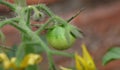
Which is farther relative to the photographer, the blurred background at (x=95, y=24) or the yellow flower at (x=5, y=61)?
the blurred background at (x=95, y=24)

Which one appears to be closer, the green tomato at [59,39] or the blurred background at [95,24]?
the green tomato at [59,39]

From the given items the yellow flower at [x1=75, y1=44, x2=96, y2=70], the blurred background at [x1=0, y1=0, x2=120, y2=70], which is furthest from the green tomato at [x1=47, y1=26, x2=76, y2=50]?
the blurred background at [x1=0, y1=0, x2=120, y2=70]

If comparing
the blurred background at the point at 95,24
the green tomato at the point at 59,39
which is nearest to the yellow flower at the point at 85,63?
the green tomato at the point at 59,39

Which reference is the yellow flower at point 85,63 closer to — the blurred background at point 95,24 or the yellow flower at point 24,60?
the yellow flower at point 24,60

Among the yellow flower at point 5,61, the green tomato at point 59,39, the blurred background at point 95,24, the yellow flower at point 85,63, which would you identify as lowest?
A: the yellow flower at point 5,61

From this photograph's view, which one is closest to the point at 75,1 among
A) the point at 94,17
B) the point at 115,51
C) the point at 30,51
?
the point at 94,17

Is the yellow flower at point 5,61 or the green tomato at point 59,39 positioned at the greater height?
the green tomato at point 59,39

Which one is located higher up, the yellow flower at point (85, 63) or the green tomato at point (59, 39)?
the green tomato at point (59, 39)

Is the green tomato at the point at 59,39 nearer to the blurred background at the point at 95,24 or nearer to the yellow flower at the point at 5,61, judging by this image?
the yellow flower at the point at 5,61

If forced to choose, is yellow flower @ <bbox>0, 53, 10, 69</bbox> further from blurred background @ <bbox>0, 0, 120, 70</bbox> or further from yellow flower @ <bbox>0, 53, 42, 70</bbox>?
blurred background @ <bbox>0, 0, 120, 70</bbox>
